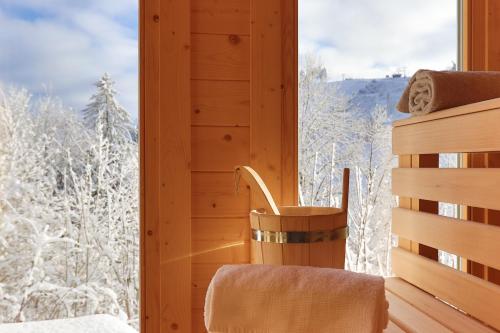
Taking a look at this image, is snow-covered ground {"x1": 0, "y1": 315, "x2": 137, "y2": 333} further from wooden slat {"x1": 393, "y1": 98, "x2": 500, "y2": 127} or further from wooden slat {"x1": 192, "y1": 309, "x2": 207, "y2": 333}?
wooden slat {"x1": 393, "y1": 98, "x2": 500, "y2": 127}

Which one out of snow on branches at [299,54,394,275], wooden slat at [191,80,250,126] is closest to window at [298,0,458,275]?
snow on branches at [299,54,394,275]

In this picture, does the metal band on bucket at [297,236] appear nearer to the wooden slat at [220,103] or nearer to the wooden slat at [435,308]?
the wooden slat at [435,308]

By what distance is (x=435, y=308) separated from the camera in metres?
1.07

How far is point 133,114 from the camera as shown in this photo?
1461 mm

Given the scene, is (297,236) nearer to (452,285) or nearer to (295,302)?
(295,302)

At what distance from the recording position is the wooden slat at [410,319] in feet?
3.06

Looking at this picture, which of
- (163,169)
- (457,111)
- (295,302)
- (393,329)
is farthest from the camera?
(163,169)

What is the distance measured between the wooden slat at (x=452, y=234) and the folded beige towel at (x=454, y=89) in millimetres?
306

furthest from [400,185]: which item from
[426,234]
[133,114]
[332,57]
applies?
[133,114]

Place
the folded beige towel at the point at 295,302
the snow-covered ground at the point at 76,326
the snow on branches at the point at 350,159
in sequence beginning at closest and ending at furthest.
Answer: the folded beige towel at the point at 295,302 < the snow-covered ground at the point at 76,326 < the snow on branches at the point at 350,159

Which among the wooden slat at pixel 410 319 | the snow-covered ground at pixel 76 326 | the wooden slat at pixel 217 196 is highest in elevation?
the wooden slat at pixel 217 196

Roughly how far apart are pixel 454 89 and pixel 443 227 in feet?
1.20

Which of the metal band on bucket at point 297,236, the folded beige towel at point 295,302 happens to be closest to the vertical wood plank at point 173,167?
the metal band on bucket at point 297,236

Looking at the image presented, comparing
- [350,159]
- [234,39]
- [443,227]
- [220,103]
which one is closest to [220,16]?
[234,39]
